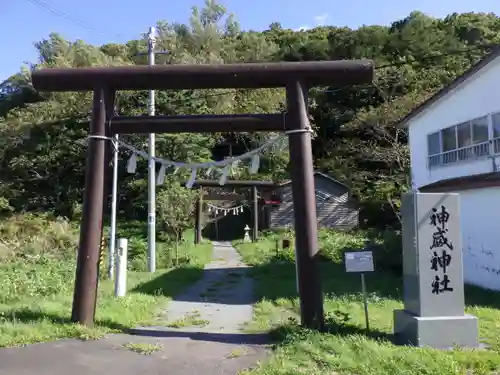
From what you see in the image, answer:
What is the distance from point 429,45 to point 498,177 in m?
24.4

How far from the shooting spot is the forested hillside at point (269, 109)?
33.2 meters

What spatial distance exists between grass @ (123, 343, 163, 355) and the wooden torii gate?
1403 mm

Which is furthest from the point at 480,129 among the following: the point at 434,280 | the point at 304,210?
the point at 304,210

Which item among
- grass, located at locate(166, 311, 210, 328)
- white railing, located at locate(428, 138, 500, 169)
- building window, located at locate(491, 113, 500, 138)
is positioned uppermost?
building window, located at locate(491, 113, 500, 138)

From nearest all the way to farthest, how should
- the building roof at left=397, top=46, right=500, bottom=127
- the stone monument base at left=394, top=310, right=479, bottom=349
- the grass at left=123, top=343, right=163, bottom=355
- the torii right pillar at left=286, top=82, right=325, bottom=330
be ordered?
the grass at left=123, top=343, right=163, bottom=355, the stone monument base at left=394, top=310, right=479, bottom=349, the torii right pillar at left=286, top=82, right=325, bottom=330, the building roof at left=397, top=46, right=500, bottom=127

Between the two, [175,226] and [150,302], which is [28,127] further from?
[150,302]

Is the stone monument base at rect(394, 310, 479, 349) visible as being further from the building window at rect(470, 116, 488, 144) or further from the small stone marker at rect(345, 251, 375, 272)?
the building window at rect(470, 116, 488, 144)

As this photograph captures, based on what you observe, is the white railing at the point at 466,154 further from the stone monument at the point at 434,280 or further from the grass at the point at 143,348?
the grass at the point at 143,348

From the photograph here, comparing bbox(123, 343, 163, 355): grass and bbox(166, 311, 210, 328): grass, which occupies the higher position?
bbox(166, 311, 210, 328): grass

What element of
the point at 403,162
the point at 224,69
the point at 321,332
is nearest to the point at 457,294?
the point at 321,332

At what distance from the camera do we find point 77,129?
38625 millimetres

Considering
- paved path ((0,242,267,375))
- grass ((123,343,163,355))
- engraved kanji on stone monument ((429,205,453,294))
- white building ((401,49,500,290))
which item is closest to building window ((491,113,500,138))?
white building ((401,49,500,290))

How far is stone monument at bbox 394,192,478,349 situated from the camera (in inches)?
309

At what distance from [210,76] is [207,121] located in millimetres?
763
